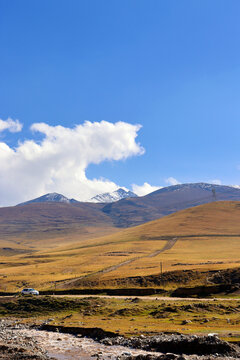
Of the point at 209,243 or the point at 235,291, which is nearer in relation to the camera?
the point at 235,291

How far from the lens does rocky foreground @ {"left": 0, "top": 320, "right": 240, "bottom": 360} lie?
28.1 meters

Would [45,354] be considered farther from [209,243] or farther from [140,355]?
[209,243]

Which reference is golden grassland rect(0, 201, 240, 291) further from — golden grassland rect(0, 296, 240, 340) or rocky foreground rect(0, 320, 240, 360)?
rocky foreground rect(0, 320, 240, 360)

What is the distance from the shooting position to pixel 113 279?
84.1 metres

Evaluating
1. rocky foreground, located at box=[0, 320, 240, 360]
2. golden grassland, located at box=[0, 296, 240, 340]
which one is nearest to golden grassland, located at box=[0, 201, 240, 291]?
golden grassland, located at box=[0, 296, 240, 340]

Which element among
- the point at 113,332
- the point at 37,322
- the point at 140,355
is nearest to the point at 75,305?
the point at 37,322

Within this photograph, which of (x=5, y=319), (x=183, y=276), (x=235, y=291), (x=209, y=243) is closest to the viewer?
(x=5, y=319)

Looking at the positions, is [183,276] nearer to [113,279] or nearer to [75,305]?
[113,279]

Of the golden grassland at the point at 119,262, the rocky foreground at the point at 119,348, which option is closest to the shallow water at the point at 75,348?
the rocky foreground at the point at 119,348

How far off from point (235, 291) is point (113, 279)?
32695mm

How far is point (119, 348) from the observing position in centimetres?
3231

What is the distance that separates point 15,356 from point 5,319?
25.4 meters

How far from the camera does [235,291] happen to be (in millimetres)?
58750

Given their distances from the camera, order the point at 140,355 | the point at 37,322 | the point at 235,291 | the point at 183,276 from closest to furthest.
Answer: the point at 140,355 < the point at 37,322 < the point at 235,291 < the point at 183,276
